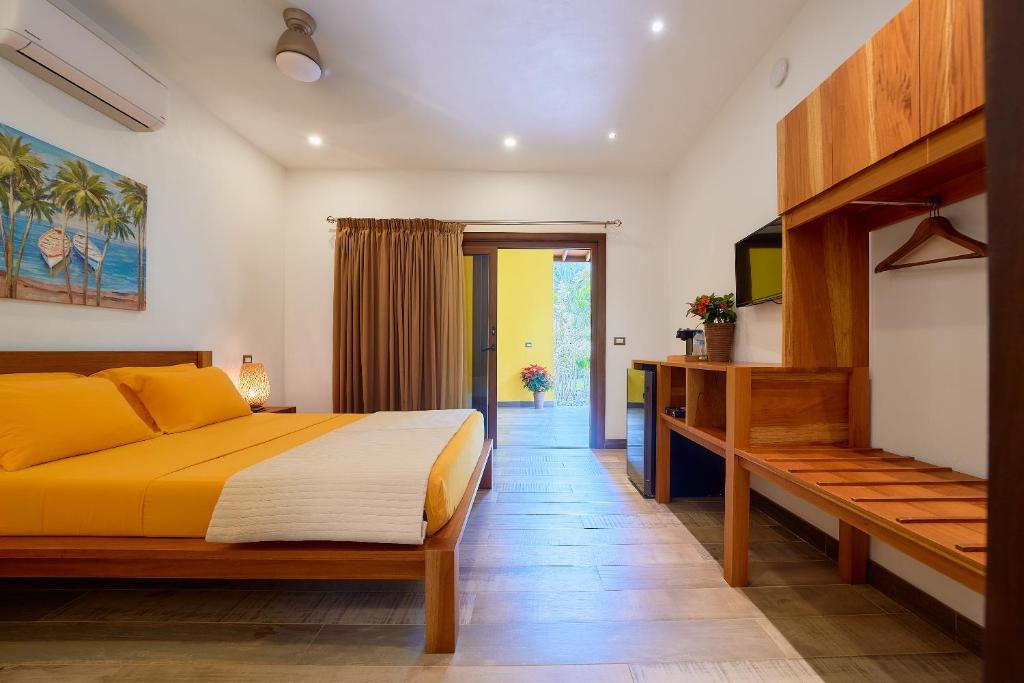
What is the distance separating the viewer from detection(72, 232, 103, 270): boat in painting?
7.13 feet

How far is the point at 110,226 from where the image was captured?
2.34m

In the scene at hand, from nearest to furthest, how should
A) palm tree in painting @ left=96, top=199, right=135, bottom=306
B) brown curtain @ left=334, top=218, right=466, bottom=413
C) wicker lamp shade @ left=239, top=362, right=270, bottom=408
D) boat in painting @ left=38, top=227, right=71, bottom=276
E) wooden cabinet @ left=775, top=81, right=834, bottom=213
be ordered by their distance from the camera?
wooden cabinet @ left=775, top=81, right=834, bottom=213, boat in painting @ left=38, top=227, right=71, bottom=276, palm tree in painting @ left=96, top=199, right=135, bottom=306, wicker lamp shade @ left=239, top=362, right=270, bottom=408, brown curtain @ left=334, top=218, right=466, bottom=413

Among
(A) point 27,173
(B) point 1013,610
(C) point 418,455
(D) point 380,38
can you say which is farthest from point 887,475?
(A) point 27,173

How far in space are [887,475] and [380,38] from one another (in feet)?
9.91

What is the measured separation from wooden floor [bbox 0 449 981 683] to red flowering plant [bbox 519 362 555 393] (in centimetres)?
498

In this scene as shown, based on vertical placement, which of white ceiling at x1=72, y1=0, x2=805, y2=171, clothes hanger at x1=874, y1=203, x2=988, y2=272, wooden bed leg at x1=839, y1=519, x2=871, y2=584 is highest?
white ceiling at x1=72, y1=0, x2=805, y2=171

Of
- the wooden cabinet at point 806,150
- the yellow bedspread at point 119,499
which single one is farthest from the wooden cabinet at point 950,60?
the yellow bedspread at point 119,499

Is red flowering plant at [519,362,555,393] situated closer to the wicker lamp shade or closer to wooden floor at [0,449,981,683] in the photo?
the wicker lamp shade

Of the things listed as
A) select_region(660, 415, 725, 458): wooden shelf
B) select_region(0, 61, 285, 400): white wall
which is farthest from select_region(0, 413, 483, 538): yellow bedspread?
select_region(660, 415, 725, 458): wooden shelf

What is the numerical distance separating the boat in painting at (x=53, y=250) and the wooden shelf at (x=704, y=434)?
3320 mm

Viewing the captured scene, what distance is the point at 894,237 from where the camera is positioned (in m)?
1.64


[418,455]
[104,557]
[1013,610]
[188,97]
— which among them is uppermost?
[188,97]

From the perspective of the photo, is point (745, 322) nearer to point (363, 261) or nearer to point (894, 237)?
point (894, 237)

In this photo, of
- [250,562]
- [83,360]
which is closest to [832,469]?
[250,562]
